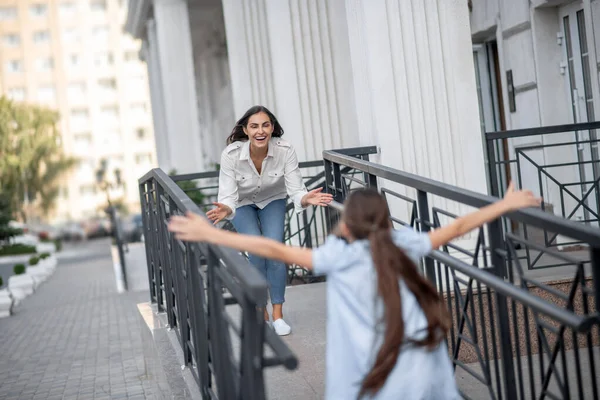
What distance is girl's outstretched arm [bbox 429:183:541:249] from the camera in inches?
129

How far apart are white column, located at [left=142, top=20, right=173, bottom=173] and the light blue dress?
19.8 m

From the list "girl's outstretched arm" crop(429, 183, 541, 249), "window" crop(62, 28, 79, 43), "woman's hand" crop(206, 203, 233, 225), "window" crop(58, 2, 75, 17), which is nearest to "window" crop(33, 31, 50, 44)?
"window" crop(62, 28, 79, 43)

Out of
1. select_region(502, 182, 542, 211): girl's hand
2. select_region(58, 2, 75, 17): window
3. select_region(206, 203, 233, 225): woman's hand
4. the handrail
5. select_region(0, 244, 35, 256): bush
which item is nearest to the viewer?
the handrail

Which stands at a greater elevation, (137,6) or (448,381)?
(137,6)

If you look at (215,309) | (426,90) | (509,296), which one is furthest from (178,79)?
(509,296)

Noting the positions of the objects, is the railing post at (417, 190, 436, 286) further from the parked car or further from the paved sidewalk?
the parked car

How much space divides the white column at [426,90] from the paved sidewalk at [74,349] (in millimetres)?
3753

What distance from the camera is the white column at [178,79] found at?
1878cm

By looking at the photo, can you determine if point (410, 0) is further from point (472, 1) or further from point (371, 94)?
point (472, 1)

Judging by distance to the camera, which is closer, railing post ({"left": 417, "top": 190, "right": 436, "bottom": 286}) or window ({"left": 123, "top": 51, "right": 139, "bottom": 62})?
railing post ({"left": 417, "top": 190, "right": 436, "bottom": 286})

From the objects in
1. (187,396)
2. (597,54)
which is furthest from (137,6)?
(187,396)

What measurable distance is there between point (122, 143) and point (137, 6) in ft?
225

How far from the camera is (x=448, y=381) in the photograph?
3.14 meters

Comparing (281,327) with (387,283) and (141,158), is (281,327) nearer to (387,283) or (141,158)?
(387,283)
